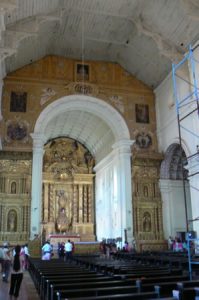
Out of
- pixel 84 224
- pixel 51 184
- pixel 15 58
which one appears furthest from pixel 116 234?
pixel 15 58

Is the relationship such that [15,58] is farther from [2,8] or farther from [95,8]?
[2,8]

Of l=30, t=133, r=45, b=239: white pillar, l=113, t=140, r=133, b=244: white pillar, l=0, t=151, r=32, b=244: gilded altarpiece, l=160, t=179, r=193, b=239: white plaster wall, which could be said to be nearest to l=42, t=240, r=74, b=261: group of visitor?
l=30, t=133, r=45, b=239: white pillar

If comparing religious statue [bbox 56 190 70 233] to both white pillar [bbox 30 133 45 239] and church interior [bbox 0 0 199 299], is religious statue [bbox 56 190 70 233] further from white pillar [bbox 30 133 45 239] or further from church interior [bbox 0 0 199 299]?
white pillar [bbox 30 133 45 239]

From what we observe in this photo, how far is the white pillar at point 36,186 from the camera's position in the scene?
20219 mm

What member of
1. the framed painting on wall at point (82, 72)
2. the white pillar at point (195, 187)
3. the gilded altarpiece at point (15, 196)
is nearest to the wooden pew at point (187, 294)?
the white pillar at point (195, 187)

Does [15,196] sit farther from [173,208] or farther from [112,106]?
[173,208]

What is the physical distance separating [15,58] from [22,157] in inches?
237

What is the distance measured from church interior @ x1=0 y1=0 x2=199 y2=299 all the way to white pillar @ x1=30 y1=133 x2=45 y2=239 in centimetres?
6

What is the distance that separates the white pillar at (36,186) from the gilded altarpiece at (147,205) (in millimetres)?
6046

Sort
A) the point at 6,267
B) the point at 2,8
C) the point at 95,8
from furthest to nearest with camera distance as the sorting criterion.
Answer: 1. the point at 95,8
2. the point at 2,8
3. the point at 6,267

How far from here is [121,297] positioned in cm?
406

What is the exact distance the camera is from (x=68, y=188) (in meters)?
30.3

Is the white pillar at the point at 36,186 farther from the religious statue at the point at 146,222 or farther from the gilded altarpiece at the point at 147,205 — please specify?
the religious statue at the point at 146,222

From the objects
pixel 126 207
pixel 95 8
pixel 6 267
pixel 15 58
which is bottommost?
pixel 6 267
